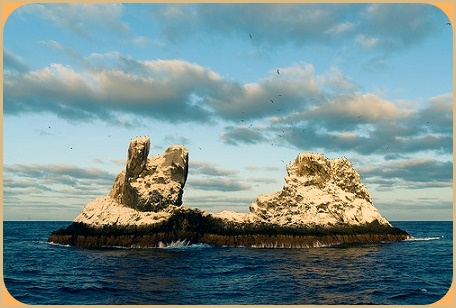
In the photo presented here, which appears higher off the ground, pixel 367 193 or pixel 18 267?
pixel 367 193

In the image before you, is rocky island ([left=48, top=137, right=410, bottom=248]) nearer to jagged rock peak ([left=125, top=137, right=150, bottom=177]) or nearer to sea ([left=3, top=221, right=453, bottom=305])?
jagged rock peak ([left=125, top=137, right=150, bottom=177])

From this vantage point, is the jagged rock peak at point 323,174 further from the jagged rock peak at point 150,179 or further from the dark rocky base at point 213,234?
the jagged rock peak at point 150,179

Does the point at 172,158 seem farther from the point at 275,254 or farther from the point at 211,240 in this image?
the point at 275,254

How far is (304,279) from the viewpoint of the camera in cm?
3356

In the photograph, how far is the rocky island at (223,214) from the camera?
6150 cm

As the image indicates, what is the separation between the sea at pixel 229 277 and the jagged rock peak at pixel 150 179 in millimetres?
12369

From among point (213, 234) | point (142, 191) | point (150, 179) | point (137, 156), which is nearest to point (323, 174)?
point (213, 234)

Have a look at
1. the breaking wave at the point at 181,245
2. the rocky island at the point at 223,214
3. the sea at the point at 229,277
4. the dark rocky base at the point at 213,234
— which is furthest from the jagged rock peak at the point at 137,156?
the sea at the point at 229,277

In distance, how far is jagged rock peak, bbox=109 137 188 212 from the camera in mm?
65125

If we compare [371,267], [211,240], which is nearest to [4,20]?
[371,267]

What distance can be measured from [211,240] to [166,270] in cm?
2529

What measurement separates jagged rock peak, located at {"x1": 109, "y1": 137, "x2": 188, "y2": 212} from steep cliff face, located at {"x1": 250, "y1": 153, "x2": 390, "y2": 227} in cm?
1294

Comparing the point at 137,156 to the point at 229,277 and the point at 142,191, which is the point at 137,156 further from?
the point at 229,277

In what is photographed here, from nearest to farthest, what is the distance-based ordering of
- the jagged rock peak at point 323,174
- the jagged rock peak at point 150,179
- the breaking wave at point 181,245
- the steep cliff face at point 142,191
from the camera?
the breaking wave at point 181,245, the steep cliff face at point 142,191, the jagged rock peak at point 150,179, the jagged rock peak at point 323,174
